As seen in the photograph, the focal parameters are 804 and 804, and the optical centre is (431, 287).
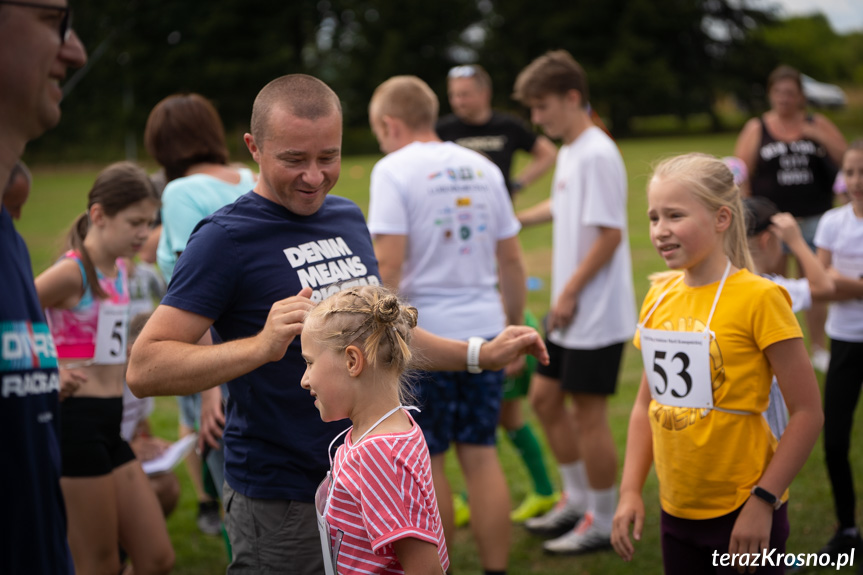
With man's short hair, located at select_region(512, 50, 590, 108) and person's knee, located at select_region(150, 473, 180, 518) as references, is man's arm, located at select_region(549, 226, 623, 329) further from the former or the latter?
person's knee, located at select_region(150, 473, 180, 518)

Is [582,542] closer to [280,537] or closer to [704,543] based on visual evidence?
[704,543]

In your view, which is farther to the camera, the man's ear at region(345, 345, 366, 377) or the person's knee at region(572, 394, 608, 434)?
the person's knee at region(572, 394, 608, 434)

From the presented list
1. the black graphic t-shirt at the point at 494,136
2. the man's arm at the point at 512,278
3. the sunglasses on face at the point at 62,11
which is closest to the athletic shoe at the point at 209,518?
the man's arm at the point at 512,278

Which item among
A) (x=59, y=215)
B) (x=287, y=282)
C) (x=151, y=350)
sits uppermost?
(x=59, y=215)

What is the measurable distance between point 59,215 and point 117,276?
1794 centimetres

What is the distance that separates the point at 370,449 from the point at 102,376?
6.60 feet

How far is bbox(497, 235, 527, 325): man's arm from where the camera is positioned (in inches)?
178

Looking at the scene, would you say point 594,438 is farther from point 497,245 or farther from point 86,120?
point 86,120

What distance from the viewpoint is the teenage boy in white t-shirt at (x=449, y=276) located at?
4098 mm

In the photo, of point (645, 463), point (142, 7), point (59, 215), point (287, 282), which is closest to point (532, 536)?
point (645, 463)

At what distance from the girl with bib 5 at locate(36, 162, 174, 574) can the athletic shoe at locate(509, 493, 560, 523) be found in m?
2.36

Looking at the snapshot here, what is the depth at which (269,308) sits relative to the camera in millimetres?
2488

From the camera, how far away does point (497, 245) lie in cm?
453

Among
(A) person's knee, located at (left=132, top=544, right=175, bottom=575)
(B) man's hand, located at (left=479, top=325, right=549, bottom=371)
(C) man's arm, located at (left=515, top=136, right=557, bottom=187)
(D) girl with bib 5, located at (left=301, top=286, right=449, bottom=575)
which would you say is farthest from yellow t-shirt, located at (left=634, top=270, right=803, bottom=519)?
(C) man's arm, located at (left=515, top=136, right=557, bottom=187)
